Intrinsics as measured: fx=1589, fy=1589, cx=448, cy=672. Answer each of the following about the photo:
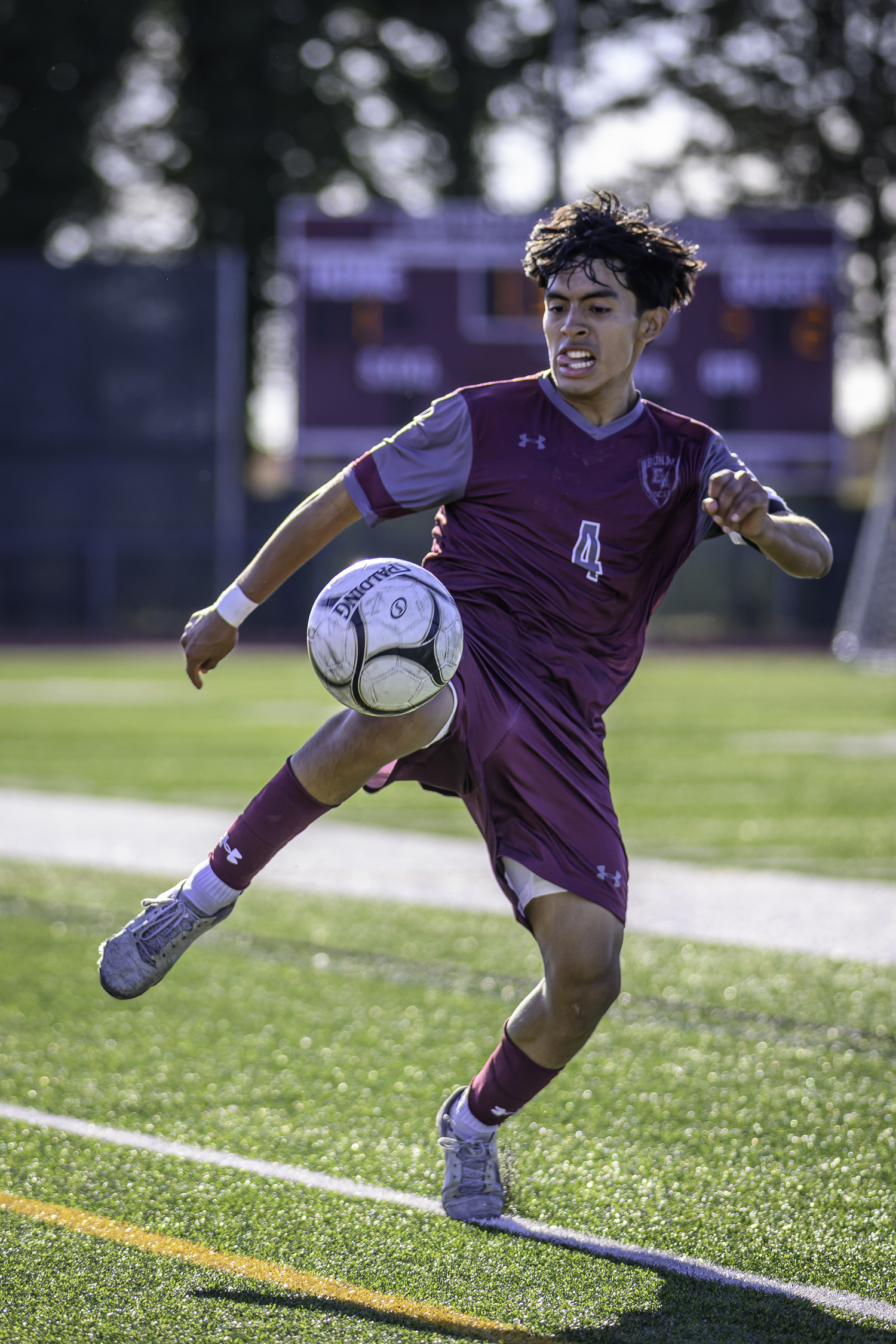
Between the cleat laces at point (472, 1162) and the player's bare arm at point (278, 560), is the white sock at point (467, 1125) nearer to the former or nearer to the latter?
the cleat laces at point (472, 1162)

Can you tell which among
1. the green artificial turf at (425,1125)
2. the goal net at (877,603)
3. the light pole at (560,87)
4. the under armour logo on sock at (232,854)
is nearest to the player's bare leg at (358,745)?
the under armour logo on sock at (232,854)

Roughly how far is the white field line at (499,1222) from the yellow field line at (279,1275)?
36cm

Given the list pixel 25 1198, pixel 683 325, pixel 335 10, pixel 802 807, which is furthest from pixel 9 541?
pixel 25 1198

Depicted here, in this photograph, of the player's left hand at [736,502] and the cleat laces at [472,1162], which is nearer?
the player's left hand at [736,502]

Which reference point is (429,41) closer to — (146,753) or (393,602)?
(146,753)

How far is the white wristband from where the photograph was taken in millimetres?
3084

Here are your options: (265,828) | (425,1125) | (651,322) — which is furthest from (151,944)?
(651,322)

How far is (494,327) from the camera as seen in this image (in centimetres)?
2041

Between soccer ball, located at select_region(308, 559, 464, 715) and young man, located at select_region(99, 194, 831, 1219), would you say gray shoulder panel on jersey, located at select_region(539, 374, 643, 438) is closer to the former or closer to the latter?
young man, located at select_region(99, 194, 831, 1219)

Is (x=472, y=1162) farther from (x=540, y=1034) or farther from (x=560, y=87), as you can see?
(x=560, y=87)

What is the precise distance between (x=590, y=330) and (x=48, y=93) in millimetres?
31098

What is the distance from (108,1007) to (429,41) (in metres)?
31.2

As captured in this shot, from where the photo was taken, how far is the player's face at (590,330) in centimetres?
319

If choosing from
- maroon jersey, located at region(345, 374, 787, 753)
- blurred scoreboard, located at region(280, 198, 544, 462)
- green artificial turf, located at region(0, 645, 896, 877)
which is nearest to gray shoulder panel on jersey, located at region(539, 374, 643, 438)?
maroon jersey, located at region(345, 374, 787, 753)
